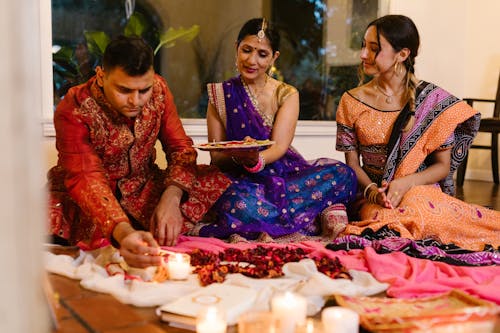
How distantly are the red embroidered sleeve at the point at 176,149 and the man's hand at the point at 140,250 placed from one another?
0.59 m

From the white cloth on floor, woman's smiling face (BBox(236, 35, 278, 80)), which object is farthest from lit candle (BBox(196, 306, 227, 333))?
woman's smiling face (BBox(236, 35, 278, 80))

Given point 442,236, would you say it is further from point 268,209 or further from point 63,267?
point 63,267

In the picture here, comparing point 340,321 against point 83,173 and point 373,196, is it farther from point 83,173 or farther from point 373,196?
point 373,196

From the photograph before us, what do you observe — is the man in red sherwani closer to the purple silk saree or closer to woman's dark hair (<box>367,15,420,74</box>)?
the purple silk saree

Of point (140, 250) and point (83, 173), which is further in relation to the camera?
point (83, 173)

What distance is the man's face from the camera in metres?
1.98

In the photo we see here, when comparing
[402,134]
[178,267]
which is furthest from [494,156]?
[178,267]

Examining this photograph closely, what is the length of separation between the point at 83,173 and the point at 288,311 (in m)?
1.10

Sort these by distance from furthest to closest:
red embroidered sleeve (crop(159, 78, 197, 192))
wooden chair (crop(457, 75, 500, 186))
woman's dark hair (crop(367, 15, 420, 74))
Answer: wooden chair (crop(457, 75, 500, 186)) → woman's dark hair (crop(367, 15, 420, 74)) → red embroidered sleeve (crop(159, 78, 197, 192))

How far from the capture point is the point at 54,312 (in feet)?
4.22

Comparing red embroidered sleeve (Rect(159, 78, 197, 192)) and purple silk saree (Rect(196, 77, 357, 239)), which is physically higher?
red embroidered sleeve (Rect(159, 78, 197, 192))

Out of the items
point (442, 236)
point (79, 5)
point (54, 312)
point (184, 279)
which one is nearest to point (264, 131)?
point (442, 236)

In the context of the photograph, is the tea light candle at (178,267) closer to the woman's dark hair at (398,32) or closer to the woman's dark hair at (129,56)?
the woman's dark hair at (129,56)

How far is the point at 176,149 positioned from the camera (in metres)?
2.39
